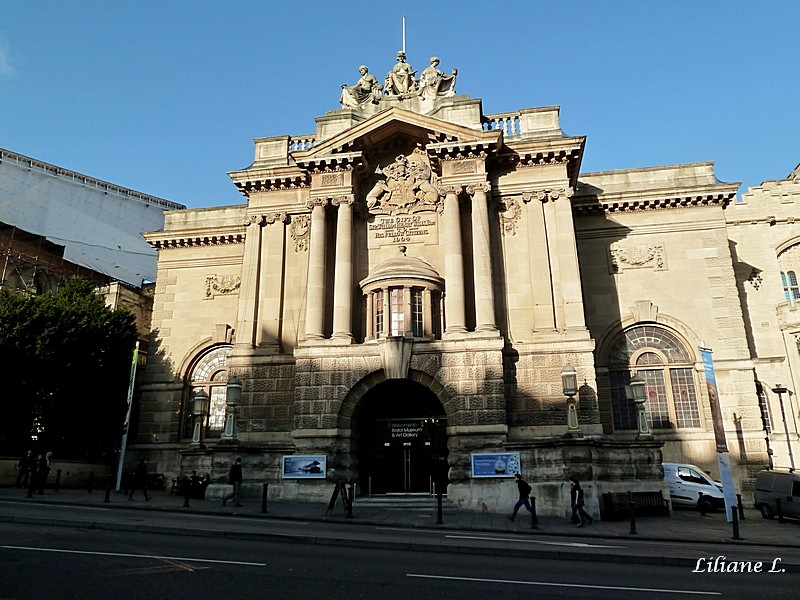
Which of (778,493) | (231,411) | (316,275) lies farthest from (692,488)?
(231,411)

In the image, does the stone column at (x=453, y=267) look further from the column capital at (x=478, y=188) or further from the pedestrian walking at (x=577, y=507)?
the pedestrian walking at (x=577, y=507)

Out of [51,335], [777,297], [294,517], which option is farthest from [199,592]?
[777,297]

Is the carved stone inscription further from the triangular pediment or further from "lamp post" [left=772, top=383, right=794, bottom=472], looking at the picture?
"lamp post" [left=772, top=383, right=794, bottom=472]

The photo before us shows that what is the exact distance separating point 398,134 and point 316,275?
25.3 ft

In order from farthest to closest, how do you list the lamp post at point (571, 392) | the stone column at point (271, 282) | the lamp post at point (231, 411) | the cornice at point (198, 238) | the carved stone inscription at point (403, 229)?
the cornice at point (198, 238) < the stone column at point (271, 282) < the carved stone inscription at point (403, 229) < the lamp post at point (231, 411) < the lamp post at point (571, 392)

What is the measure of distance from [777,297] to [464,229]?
19.4m

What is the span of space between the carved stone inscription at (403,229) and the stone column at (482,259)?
6.63 ft

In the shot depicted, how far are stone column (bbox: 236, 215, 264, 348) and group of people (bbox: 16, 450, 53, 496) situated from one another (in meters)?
8.69

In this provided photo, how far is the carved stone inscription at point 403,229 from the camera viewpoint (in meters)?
26.5

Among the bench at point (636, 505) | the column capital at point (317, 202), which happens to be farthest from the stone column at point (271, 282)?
the bench at point (636, 505)

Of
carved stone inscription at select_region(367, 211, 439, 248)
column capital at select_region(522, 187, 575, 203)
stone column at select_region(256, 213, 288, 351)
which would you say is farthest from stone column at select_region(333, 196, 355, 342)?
column capital at select_region(522, 187, 575, 203)

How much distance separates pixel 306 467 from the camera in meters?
22.9

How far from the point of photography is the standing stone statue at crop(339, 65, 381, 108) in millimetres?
28969

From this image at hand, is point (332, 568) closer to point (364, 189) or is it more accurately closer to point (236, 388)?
point (236, 388)
